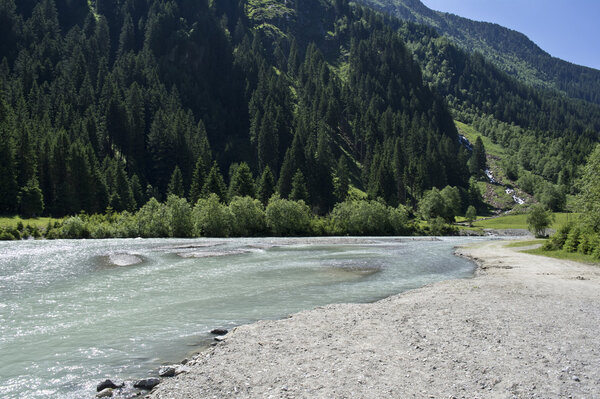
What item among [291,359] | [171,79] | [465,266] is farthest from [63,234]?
[171,79]

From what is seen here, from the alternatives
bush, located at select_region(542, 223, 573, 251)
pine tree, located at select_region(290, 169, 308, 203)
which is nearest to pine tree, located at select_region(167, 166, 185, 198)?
pine tree, located at select_region(290, 169, 308, 203)

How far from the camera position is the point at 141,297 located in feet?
88.5

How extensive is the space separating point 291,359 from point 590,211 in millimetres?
48075

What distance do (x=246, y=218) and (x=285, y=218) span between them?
911cm

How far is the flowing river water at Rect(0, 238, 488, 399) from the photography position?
15.3 m

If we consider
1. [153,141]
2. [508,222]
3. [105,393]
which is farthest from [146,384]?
[153,141]

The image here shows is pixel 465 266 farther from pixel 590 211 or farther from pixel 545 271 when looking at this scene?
pixel 590 211

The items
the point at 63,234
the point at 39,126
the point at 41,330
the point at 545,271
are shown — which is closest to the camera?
the point at 41,330

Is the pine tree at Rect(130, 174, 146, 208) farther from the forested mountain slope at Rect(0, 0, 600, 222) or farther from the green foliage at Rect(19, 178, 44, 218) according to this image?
the green foliage at Rect(19, 178, 44, 218)

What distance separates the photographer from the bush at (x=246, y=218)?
89000 mm

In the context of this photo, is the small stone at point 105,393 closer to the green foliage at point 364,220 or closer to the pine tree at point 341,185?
the green foliage at point 364,220

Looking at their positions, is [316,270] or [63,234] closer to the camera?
[316,270]

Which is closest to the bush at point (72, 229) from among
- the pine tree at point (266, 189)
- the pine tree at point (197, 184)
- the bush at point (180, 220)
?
the bush at point (180, 220)

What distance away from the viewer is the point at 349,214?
104 meters
